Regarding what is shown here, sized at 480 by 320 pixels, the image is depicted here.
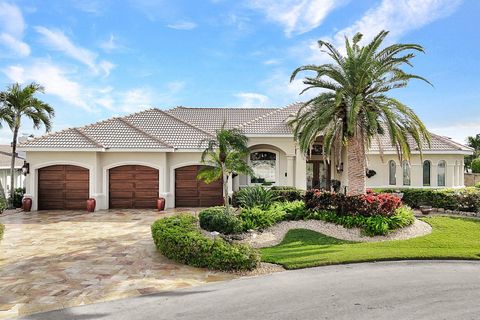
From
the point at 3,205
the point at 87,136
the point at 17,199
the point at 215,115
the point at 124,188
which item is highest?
the point at 215,115

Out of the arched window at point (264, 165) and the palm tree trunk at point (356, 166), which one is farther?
the arched window at point (264, 165)

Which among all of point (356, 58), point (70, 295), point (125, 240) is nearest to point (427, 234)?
point (356, 58)

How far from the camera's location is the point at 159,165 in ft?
67.6

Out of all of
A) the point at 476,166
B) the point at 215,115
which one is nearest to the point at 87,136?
the point at 215,115

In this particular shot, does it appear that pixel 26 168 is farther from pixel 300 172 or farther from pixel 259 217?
pixel 300 172

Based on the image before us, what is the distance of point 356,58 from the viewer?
14.5m

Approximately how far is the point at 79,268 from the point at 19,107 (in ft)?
52.9

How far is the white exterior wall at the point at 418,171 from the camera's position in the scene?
22.6m

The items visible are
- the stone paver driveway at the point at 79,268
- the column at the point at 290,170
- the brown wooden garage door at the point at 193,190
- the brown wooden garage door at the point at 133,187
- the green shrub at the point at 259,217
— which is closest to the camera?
the stone paver driveway at the point at 79,268

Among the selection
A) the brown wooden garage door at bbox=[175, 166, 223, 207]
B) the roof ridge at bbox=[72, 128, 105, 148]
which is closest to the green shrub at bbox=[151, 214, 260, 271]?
the brown wooden garage door at bbox=[175, 166, 223, 207]

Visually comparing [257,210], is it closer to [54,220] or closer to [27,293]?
[27,293]

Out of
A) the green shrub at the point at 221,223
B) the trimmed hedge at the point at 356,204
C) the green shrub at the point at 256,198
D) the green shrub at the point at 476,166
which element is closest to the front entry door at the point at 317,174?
the green shrub at the point at 256,198

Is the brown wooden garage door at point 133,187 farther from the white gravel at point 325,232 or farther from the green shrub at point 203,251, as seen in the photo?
the green shrub at point 203,251

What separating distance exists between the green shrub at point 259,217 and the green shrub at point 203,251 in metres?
3.39
